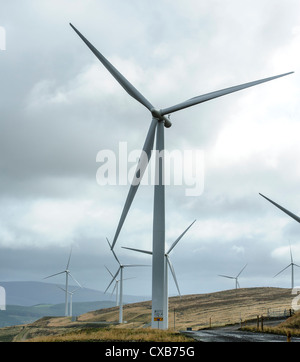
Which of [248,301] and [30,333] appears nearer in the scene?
[30,333]

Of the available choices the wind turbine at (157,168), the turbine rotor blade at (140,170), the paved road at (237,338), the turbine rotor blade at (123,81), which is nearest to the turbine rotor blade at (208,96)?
the wind turbine at (157,168)

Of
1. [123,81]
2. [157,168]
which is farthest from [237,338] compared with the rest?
[123,81]

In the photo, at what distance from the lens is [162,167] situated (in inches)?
1693

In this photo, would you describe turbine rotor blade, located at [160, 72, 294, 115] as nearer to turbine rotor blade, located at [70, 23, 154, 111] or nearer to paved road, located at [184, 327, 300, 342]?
turbine rotor blade, located at [70, 23, 154, 111]

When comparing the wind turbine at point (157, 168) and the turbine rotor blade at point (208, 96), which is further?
the turbine rotor blade at point (208, 96)

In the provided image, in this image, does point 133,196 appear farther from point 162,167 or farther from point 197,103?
point 197,103

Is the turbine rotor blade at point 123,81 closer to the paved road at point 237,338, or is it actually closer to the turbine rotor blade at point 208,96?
the turbine rotor blade at point 208,96

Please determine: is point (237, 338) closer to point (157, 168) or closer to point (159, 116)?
point (157, 168)

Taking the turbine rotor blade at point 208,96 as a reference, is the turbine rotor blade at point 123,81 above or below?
above

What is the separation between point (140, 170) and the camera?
141 feet

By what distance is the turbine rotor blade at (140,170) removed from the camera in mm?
40766

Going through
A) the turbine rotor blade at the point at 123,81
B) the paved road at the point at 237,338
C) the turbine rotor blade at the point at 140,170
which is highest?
the turbine rotor blade at the point at 123,81

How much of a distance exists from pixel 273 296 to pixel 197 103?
14151 cm
